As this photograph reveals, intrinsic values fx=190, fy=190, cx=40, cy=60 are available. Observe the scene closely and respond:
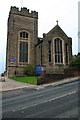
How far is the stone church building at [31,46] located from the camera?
39156mm

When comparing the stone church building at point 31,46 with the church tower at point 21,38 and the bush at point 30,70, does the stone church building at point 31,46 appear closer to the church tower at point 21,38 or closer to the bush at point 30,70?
the church tower at point 21,38

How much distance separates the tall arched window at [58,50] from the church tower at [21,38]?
478cm

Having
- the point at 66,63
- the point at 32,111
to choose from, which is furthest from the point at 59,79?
the point at 32,111

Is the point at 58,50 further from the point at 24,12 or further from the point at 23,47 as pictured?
the point at 24,12

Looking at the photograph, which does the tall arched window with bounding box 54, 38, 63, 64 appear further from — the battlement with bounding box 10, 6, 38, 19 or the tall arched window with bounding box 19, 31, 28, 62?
the battlement with bounding box 10, 6, 38, 19

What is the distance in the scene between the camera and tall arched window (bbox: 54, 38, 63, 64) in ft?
132

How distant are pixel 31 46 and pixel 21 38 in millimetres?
2819

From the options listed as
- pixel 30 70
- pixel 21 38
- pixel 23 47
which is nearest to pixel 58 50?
pixel 23 47

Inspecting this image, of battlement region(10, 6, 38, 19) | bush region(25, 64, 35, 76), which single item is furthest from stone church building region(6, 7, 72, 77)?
bush region(25, 64, 35, 76)

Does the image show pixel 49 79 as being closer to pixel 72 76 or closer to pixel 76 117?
pixel 72 76

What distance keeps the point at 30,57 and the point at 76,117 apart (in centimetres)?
3231

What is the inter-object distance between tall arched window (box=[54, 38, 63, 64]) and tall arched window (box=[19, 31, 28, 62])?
6.37 m

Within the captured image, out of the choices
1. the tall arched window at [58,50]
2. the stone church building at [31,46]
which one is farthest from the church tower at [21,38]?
the tall arched window at [58,50]

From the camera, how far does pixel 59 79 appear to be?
27125 millimetres
